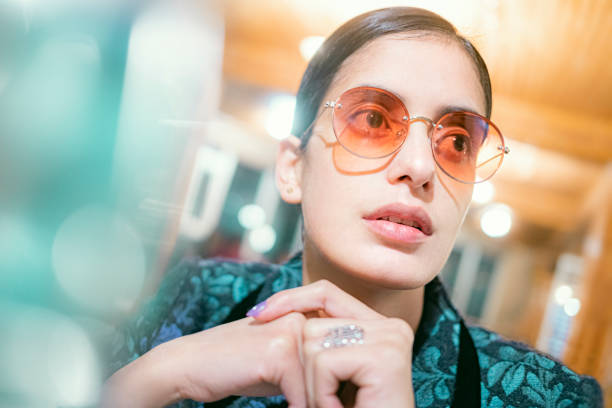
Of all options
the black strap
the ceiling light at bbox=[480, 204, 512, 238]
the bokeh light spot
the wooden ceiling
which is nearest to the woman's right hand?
the bokeh light spot

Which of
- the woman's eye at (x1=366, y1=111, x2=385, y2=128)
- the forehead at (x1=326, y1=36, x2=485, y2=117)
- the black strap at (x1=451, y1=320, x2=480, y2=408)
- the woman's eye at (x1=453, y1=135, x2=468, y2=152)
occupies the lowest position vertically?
the black strap at (x1=451, y1=320, x2=480, y2=408)

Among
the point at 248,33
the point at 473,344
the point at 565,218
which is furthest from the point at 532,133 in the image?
the point at 565,218

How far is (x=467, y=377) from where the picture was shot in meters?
0.82

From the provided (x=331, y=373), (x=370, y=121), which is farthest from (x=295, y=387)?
(x=370, y=121)

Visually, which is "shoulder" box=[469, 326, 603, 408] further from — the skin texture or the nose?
the nose

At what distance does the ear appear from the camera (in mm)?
912

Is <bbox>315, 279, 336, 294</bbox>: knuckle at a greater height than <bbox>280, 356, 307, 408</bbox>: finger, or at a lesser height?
greater

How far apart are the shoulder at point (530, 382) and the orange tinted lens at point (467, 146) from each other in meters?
0.38

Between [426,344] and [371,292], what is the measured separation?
0.22 m

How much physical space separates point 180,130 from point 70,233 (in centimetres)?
50

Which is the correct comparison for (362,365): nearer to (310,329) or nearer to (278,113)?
(310,329)

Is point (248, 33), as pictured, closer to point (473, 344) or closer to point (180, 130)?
point (180, 130)

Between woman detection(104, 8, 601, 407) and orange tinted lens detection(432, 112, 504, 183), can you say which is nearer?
woman detection(104, 8, 601, 407)

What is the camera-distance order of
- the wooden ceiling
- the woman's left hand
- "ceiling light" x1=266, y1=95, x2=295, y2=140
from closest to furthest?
the woman's left hand < the wooden ceiling < "ceiling light" x1=266, y1=95, x2=295, y2=140
